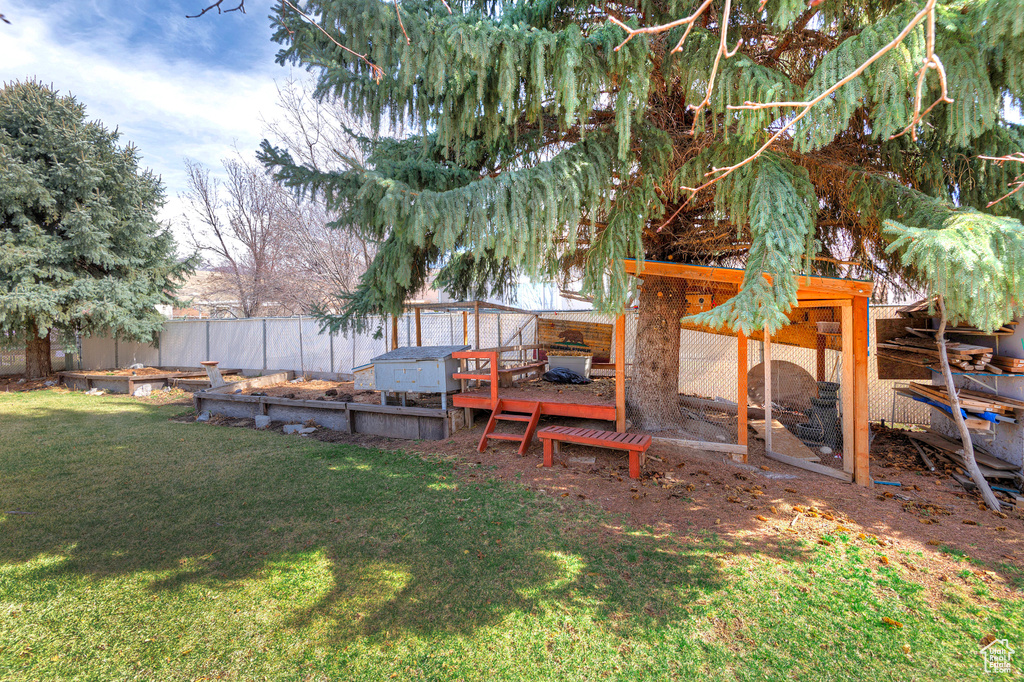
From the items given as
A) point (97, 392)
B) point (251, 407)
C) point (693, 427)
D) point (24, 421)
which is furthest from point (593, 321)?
point (97, 392)

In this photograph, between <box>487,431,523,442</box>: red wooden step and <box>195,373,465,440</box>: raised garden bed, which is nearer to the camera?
<box>487,431,523,442</box>: red wooden step

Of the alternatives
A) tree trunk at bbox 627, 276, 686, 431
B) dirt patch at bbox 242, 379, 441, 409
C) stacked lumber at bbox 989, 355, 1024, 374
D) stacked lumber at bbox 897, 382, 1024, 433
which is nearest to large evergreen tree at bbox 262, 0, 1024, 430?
A: tree trunk at bbox 627, 276, 686, 431

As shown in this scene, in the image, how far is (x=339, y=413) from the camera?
306 inches

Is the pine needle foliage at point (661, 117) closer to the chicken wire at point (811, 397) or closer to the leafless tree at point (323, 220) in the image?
the chicken wire at point (811, 397)

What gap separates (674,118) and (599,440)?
4.28 m

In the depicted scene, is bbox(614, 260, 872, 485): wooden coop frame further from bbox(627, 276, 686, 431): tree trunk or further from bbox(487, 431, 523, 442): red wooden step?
bbox(487, 431, 523, 442): red wooden step

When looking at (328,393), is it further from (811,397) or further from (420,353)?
(811,397)

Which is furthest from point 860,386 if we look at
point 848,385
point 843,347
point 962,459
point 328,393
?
point 328,393

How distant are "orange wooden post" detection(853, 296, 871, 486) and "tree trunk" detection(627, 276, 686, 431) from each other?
80.8 inches

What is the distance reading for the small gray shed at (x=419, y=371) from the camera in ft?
23.1

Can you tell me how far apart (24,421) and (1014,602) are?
13.9 meters

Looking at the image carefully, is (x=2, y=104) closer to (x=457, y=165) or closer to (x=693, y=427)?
(x=457, y=165)

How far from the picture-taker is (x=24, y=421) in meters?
8.73

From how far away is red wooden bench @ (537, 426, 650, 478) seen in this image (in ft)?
17.0
